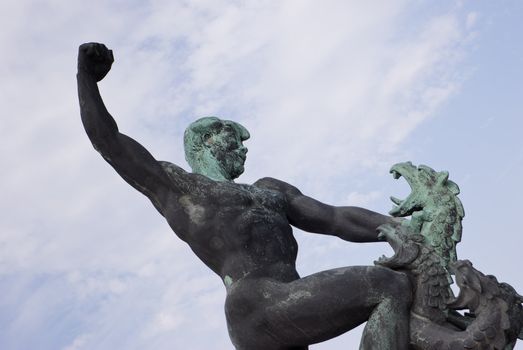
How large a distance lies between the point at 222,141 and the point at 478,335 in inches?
101

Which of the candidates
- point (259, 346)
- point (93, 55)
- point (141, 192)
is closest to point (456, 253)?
point (259, 346)

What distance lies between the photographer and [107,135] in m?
7.38

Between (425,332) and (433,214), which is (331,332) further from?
(433,214)

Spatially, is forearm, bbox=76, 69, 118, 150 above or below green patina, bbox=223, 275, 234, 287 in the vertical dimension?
above

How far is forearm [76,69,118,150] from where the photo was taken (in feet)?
24.2

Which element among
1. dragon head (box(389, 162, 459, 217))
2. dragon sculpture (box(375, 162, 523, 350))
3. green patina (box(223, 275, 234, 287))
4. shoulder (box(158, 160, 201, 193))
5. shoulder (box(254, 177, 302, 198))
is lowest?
dragon sculpture (box(375, 162, 523, 350))

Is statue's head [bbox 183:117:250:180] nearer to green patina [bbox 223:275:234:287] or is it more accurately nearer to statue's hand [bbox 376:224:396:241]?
green patina [bbox 223:275:234:287]

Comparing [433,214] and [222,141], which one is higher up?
[222,141]

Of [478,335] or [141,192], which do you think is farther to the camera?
[141,192]

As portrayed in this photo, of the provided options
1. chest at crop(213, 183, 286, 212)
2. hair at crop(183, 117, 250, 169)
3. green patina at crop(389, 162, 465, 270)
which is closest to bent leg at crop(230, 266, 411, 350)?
green patina at crop(389, 162, 465, 270)

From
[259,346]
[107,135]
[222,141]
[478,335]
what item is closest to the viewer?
[478,335]

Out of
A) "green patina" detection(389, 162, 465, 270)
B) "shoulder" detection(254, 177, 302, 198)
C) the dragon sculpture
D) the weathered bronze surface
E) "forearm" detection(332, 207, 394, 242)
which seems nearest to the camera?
the dragon sculpture

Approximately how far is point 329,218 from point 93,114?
2.04 m

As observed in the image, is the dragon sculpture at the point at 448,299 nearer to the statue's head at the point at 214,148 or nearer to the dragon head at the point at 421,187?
the dragon head at the point at 421,187
